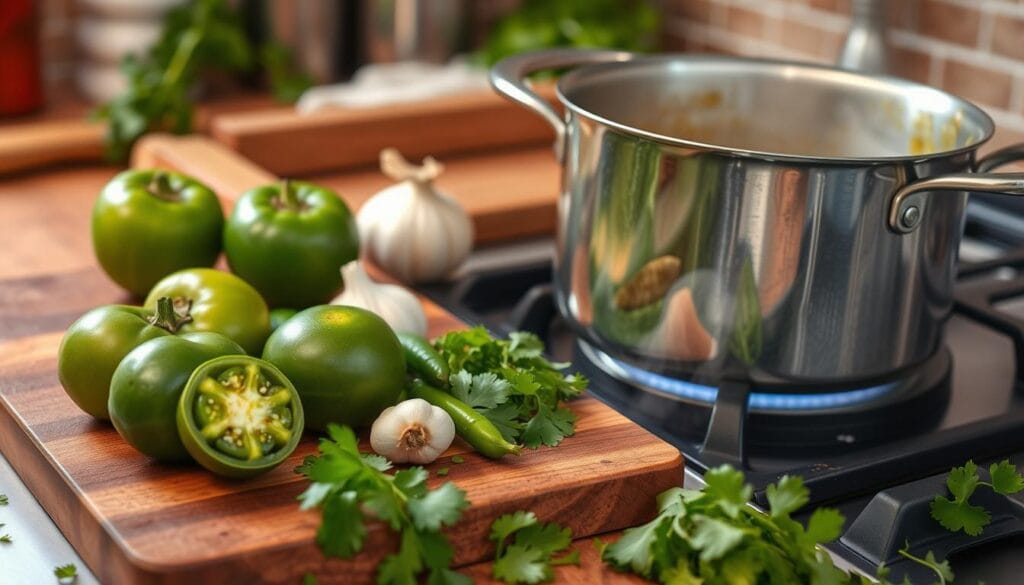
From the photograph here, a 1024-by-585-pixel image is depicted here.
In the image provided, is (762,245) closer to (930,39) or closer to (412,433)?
(412,433)

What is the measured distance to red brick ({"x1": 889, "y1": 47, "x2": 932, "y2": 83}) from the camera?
1.51 meters

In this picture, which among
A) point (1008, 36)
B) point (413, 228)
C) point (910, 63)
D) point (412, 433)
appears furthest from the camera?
point (910, 63)

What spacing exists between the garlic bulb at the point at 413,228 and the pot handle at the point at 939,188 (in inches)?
17.4

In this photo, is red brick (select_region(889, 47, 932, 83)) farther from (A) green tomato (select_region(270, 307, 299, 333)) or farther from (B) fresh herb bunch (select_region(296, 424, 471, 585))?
(B) fresh herb bunch (select_region(296, 424, 471, 585))

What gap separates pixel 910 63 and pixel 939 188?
0.75 metres

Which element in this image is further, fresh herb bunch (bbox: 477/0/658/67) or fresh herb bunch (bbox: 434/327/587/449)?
fresh herb bunch (bbox: 477/0/658/67)

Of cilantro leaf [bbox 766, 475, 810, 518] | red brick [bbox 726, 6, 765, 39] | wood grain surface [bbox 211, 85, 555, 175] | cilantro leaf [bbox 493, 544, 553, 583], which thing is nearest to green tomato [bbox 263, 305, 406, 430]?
cilantro leaf [bbox 493, 544, 553, 583]

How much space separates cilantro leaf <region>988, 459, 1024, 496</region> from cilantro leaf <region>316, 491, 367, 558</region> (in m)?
0.37

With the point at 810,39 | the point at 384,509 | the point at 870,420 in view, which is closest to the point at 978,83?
the point at 810,39

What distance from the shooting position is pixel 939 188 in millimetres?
825

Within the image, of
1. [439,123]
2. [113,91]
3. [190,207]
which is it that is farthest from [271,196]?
[113,91]

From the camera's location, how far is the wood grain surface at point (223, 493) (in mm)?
710

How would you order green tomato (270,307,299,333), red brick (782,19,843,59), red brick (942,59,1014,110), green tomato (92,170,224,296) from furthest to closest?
red brick (782,19,843,59)
red brick (942,59,1014,110)
green tomato (92,170,224,296)
green tomato (270,307,299,333)

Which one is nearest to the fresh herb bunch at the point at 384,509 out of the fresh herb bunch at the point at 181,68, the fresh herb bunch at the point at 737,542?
the fresh herb bunch at the point at 737,542
